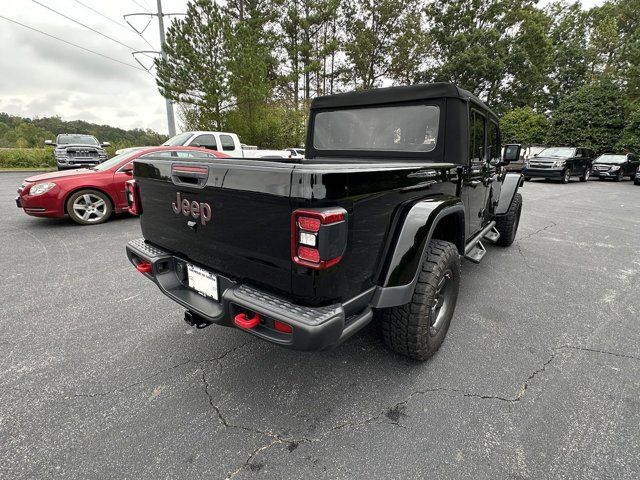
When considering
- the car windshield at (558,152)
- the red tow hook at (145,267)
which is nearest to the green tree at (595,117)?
the car windshield at (558,152)

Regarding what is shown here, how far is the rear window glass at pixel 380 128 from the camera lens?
287cm

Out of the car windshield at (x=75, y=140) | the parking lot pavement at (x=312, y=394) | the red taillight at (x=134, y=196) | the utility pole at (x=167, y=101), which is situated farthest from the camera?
the utility pole at (x=167, y=101)

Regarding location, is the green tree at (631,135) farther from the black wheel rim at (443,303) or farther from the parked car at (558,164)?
the black wheel rim at (443,303)

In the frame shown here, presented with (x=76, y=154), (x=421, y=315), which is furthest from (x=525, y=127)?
(x=421, y=315)

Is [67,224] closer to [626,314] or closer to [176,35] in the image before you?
[626,314]

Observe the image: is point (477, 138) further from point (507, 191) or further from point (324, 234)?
point (324, 234)

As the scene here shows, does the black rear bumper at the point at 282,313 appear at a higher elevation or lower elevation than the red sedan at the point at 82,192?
lower

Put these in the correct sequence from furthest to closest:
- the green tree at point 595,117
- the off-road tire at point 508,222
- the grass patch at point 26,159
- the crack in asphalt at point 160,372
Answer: the green tree at point 595,117, the grass patch at point 26,159, the off-road tire at point 508,222, the crack in asphalt at point 160,372

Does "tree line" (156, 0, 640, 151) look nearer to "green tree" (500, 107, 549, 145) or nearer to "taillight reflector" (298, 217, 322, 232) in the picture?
"green tree" (500, 107, 549, 145)

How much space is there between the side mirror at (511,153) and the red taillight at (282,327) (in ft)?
13.0

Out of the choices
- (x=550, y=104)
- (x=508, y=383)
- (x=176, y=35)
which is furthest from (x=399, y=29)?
(x=508, y=383)

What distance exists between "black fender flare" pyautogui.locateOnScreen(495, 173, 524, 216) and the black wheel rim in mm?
2536

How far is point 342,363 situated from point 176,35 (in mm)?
17480

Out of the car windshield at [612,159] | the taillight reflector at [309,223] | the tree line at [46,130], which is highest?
the tree line at [46,130]
